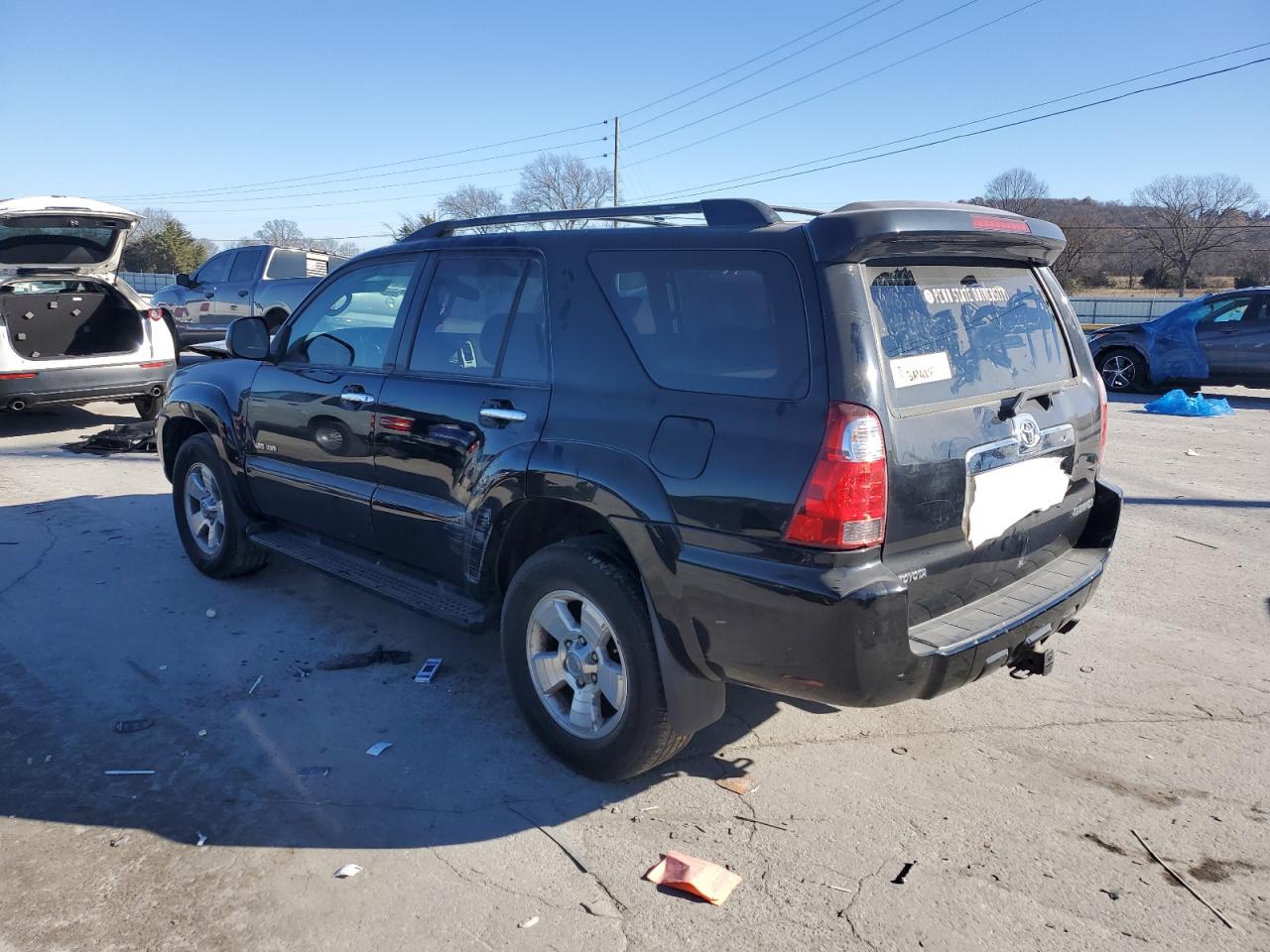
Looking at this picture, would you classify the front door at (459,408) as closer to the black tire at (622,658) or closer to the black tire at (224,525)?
the black tire at (622,658)

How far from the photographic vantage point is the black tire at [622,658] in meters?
3.04

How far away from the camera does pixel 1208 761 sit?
3.41 meters

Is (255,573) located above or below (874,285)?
below

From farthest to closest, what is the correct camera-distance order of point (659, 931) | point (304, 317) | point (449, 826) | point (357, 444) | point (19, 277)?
point (19, 277)
point (304, 317)
point (357, 444)
point (449, 826)
point (659, 931)

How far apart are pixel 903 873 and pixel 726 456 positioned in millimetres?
1361

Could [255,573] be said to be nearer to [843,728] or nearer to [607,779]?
[607,779]

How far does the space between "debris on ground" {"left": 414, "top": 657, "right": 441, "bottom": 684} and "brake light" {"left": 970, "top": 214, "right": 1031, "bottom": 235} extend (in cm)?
286

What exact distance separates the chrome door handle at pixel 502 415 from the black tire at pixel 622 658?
49cm

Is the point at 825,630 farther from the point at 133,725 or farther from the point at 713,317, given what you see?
the point at 133,725

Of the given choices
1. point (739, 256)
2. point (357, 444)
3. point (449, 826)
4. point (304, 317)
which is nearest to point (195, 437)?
point (304, 317)

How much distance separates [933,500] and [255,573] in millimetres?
4130

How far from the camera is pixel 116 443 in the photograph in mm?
9305

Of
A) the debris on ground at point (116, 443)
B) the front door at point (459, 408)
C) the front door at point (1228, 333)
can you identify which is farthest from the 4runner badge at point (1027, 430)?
the front door at point (1228, 333)

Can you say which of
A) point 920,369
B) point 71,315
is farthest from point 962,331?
point 71,315
